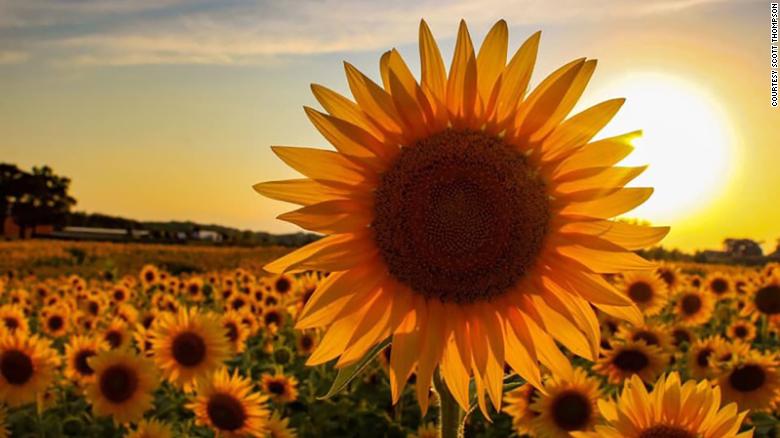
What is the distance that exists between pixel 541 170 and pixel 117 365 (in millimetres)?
5423

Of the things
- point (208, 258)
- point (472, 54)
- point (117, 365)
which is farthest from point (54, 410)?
point (208, 258)

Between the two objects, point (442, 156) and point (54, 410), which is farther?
point (54, 410)

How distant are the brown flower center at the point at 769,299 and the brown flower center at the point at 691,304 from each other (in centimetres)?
122

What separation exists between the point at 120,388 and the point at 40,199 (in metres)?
83.8

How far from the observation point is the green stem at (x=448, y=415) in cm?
252

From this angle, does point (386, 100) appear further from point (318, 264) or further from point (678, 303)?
point (678, 303)

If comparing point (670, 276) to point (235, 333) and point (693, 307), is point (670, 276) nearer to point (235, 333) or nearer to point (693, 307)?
point (693, 307)

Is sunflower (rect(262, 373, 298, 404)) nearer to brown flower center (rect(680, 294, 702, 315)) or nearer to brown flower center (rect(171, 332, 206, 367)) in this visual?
brown flower center (rect(171, 332, 206, 367))

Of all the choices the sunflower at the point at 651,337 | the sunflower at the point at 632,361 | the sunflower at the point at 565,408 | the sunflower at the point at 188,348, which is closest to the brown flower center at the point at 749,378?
the sunflower at the point at 632,361

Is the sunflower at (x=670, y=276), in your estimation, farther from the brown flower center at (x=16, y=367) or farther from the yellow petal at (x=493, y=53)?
the yellow petal at (x=493, y=53)

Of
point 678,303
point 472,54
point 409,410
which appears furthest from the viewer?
point 678,303

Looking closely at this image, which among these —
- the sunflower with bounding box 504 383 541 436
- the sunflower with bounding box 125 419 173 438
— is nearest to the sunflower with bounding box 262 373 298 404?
the sunflower with bounding box 125 419 173 438

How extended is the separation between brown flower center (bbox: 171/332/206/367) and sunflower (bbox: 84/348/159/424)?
0.34 metres

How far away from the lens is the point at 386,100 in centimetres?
248
